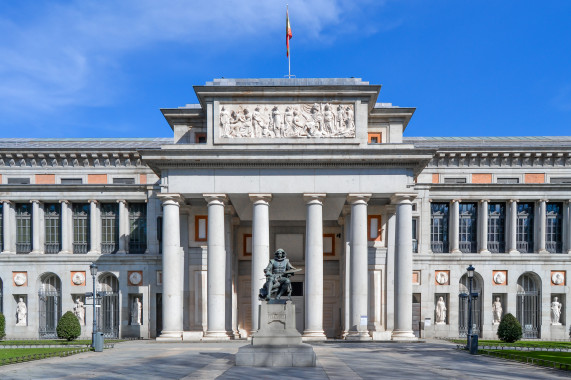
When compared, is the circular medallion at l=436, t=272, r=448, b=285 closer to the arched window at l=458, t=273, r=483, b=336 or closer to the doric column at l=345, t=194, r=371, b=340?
the arched window at l=458, t=273, r=483, b=336

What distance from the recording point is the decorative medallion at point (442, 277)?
55.9 meters

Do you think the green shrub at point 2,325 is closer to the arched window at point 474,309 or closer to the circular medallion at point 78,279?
the circular medallion at point 78,279

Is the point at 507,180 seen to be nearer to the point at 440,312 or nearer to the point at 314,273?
the point at 440,312

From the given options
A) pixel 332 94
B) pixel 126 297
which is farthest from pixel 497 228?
pixel 126 297

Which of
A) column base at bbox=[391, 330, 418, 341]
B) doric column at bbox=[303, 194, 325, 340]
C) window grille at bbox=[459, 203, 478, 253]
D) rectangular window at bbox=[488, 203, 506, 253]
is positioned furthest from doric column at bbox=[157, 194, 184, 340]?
rectangular window at bbox=[488, 203, 506, 253]

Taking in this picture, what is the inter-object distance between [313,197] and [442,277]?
20.0 meters

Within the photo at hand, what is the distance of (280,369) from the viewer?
84.8 feet

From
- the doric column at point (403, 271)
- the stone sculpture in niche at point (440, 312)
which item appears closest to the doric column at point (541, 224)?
the stone sculpture in niche at point (440, 312)

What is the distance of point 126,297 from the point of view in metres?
55.1

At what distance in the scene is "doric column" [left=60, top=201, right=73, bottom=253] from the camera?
55312 mm

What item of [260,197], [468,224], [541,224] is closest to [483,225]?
[468,224]

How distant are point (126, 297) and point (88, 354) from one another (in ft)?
69.4

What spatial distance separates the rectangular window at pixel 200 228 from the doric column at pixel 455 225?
939 inches

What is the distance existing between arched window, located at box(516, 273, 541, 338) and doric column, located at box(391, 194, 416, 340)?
1885 centimetres
